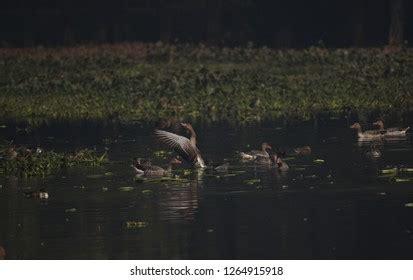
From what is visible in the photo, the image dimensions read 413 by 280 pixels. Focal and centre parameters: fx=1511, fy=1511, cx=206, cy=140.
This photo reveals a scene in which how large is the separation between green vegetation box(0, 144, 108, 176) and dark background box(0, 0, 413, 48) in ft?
96.2

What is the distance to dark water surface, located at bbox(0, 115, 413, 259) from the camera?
16.6 m

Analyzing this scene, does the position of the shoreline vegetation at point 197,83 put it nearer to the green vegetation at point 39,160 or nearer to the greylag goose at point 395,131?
the greylag goose at point 395,131

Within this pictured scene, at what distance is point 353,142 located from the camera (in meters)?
27.0

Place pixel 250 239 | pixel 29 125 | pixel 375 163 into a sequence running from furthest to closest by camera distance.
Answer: pixel 29 125
pixel 375 163
pixel 250 239

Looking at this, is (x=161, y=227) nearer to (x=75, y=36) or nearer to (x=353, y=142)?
(x=353, y=142)

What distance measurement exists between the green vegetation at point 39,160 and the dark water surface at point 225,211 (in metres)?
0.32

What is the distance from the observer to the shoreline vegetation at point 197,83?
114ft

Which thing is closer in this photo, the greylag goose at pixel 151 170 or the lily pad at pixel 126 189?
the lily pad at pixel 126 189

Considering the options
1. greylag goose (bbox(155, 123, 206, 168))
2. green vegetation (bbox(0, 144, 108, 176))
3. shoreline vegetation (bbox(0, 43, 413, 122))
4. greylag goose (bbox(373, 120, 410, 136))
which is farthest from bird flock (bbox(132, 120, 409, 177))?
shoreline vegetation (bbox(0, 43, 413, 122))

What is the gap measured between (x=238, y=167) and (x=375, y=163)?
2.13m

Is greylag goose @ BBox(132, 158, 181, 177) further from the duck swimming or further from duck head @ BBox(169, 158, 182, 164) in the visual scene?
the duck swimming

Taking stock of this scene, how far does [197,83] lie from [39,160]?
17.0 meters

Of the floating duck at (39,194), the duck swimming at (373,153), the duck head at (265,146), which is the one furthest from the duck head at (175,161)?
the floating duck at (39,194)
